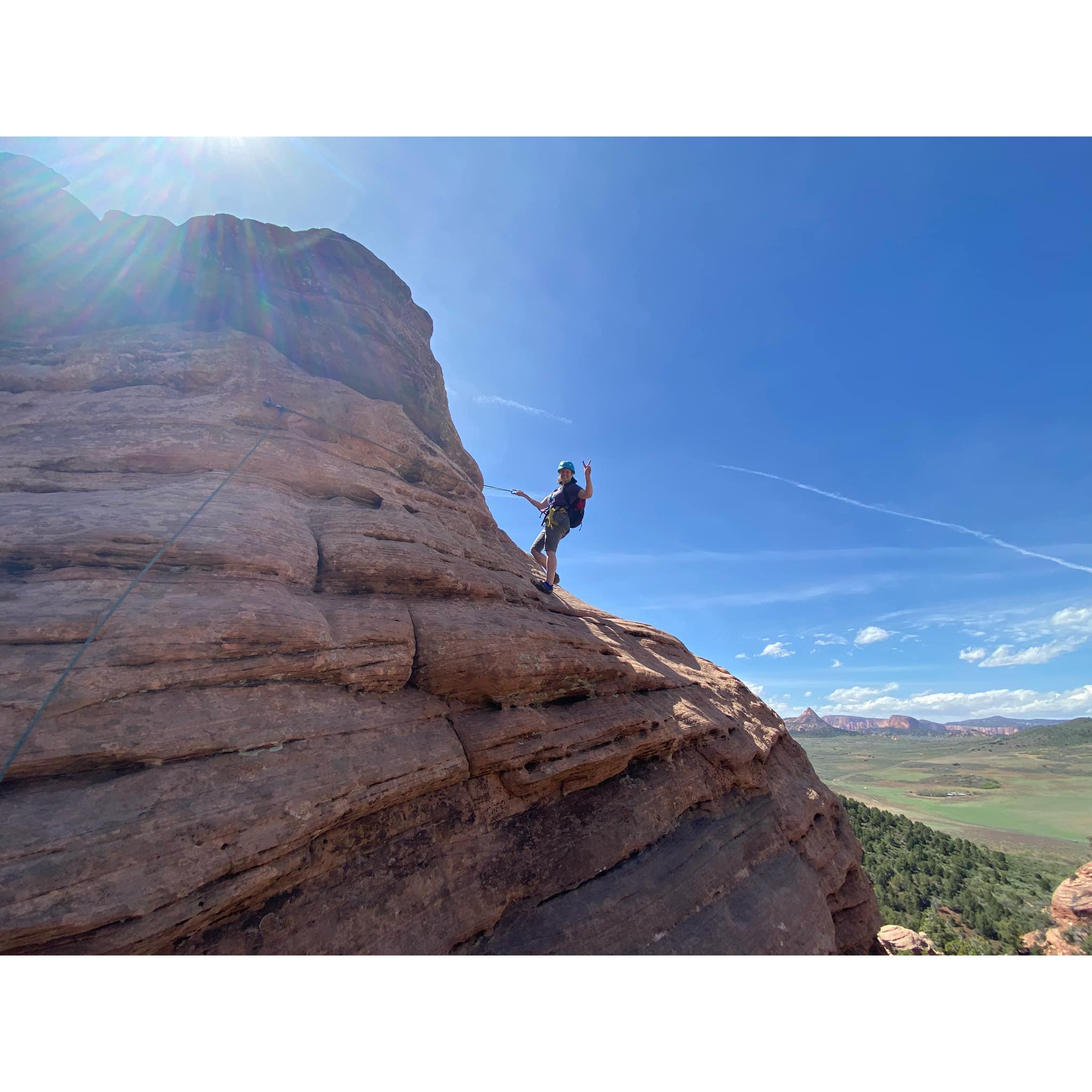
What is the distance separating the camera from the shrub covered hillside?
119 feet

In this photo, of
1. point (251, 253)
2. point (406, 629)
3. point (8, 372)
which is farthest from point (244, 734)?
point (251, 253)

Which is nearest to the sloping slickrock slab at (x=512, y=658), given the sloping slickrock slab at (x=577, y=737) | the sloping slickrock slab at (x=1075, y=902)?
the sloping slickrock slab at (x=577, y=737)

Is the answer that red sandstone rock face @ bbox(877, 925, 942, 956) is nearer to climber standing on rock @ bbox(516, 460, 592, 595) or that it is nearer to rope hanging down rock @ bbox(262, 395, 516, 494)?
climber standing on rock @ bbox(516, 460, 592, 595)

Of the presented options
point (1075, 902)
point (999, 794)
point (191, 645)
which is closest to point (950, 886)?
point (1075, 902)

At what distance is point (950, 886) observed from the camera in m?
44.8

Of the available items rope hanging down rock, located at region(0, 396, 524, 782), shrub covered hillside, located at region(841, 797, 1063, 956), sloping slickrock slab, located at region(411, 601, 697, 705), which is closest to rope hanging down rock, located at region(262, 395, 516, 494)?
rope hanging down rock, located at region(0, 396, 524, 782)

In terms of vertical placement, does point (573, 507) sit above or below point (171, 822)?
above

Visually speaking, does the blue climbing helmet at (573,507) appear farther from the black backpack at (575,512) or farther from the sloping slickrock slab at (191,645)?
the sloping slickrock slab at (191,645)

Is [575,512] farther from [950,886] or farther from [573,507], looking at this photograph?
[950,886]

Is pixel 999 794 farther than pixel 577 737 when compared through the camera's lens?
Yes

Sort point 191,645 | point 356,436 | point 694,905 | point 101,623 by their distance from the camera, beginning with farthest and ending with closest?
point 356,436
point 694,905
point 191,645
point 101,623

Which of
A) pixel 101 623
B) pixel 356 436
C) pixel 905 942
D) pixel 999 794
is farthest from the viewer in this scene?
pixel 999 794

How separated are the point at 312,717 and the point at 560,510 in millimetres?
7579

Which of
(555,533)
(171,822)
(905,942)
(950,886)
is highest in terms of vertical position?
(555,533)
